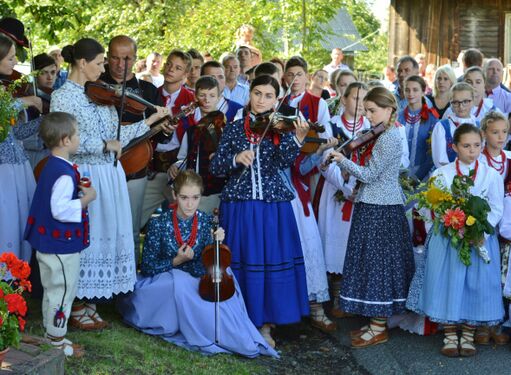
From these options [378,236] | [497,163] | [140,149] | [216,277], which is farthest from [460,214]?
[140,149]

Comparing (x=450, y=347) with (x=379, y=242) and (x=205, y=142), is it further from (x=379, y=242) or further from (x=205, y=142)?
(x=205, y=142)

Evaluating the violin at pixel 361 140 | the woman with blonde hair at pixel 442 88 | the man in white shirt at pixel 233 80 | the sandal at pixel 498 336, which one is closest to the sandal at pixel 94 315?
the violin at pixel 361 140

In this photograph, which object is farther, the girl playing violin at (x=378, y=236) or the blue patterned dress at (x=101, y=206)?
the girl playing violin at (x=378, y=236)

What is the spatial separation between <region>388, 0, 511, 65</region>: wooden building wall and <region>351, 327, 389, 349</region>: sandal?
37.7 feet

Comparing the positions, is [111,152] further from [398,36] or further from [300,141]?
[398,36]

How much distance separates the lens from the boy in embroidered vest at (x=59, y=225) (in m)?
5.07

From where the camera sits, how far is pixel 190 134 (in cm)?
681

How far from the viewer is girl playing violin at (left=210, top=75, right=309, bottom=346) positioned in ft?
20.3

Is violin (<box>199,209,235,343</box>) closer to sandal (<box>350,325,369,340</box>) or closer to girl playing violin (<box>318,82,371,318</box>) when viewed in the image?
sandal (<box>350,325,369,340</box>)

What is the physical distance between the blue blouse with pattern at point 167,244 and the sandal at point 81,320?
560mm

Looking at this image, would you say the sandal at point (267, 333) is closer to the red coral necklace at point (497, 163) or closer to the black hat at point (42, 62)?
the red coral necklace at point (497, 163)

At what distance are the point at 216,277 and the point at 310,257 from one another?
Answer: 122 cm

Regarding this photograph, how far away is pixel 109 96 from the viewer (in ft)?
19.0

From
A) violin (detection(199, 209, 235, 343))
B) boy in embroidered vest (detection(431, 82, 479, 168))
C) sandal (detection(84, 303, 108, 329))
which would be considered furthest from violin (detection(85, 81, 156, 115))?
boy in embroidered vest (detection(431, 82, 479, 168))
